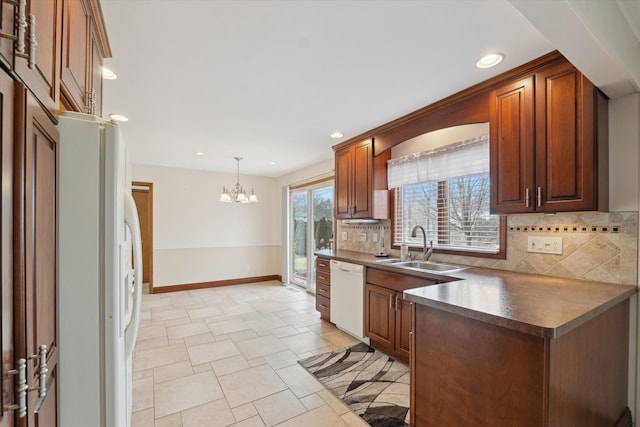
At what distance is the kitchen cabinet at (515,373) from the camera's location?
3.95 ft

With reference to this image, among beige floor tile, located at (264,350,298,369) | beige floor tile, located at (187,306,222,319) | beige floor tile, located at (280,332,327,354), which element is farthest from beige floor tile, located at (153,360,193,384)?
beige floor tile, located at (187,306,222,319)

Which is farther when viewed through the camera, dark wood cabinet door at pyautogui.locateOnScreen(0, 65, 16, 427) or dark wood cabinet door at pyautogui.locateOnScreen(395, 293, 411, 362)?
dark wood cabinet door at pyautogui.locateOnScreen(395, 293, 411, 362)

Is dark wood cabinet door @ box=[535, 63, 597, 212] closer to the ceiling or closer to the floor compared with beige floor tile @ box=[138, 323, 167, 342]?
closer to the ceiling

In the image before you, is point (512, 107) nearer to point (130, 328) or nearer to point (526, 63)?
point (526, 63)

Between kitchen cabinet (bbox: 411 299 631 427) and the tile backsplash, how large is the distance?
24 centimetres

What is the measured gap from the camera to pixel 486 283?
188 cm

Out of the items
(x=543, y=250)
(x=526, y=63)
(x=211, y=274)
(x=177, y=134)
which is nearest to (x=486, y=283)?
(x=543, y=250)

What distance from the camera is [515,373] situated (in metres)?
1.25

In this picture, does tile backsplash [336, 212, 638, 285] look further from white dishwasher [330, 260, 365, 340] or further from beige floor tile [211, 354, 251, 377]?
beige floor tile [211, 354, 251, 377]

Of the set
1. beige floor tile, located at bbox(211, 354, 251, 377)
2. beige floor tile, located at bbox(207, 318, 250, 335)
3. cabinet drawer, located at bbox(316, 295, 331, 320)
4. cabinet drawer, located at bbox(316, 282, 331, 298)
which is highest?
cabinet drawer, located at bbox(316, 282, 331, 298)

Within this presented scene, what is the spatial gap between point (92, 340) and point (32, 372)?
14.3 inches

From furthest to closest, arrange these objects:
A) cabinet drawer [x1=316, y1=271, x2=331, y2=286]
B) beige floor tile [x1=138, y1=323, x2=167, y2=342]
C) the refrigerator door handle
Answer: cabinet drawer [x1=316, y1=271, x2=331, y2=286], beige floor tile [x1=138, y1=323, x2=167, y2=342], the refrigerator door handle

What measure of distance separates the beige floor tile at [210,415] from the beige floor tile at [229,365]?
0.44 meters

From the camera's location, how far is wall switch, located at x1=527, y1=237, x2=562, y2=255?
206cm
